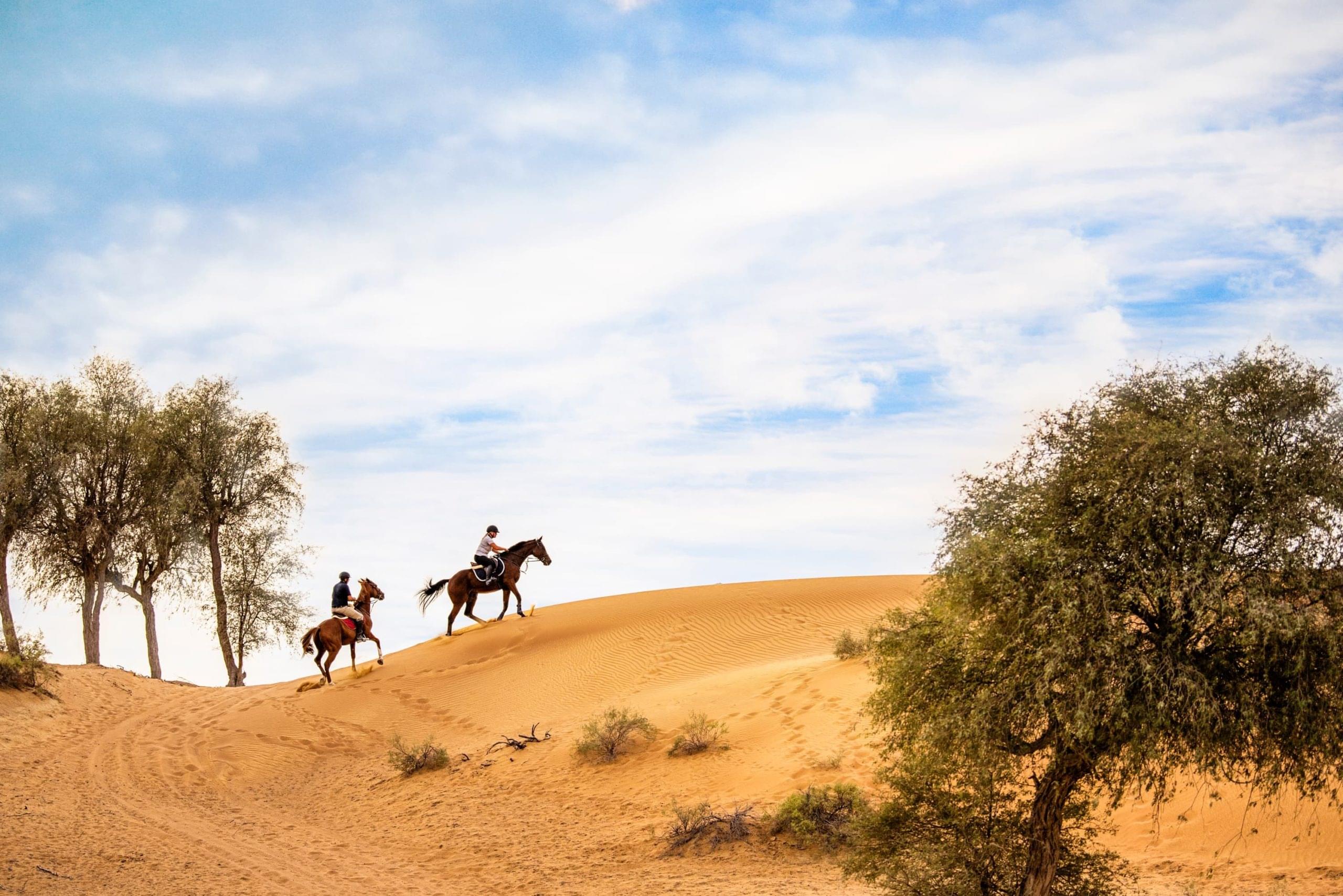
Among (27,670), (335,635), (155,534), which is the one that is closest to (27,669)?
(27,670)

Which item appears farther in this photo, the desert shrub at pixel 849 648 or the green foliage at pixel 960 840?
the desert shrub at pixel 849 648

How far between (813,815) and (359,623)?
59.9 ft

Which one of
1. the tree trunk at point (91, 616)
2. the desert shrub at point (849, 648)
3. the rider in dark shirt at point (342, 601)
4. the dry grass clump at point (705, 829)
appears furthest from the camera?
the tree trunk at point (91, 616)

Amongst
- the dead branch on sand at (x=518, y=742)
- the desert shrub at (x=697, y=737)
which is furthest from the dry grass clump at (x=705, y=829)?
the dead branch on sand at (x=518, y=742)

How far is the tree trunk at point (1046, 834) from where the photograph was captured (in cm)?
1194

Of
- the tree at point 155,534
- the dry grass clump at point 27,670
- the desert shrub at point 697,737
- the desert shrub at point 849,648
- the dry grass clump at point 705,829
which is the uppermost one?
the tree at point 155,534

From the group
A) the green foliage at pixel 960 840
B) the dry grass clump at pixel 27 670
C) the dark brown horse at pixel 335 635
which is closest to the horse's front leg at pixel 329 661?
the dark brown horse at pixel 335 635

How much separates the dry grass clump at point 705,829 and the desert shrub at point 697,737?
3.74m

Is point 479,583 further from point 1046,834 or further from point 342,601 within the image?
point 1046,834

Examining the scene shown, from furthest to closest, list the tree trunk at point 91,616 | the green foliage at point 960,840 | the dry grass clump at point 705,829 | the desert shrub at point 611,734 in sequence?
the tree trunk at point 91,616 < the desert shrub at point 611,734 < the dry grass clump at point 705,829 < the green foliage at point 960,840

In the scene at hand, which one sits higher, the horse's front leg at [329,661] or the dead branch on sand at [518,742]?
the horse's front leg at [329,661]

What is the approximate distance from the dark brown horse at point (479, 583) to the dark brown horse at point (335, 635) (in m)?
2.89

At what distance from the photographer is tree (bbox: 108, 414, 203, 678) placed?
37.1 m

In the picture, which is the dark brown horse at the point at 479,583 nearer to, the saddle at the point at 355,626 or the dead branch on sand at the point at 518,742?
the saddle at the point at 355,626
